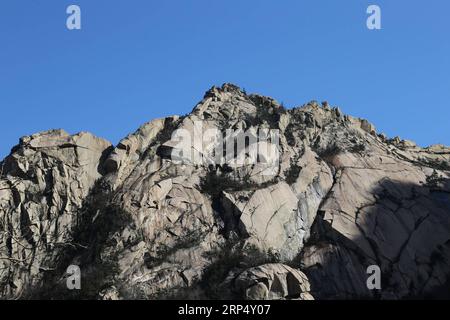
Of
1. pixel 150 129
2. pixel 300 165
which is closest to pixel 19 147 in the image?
pixel 150 129

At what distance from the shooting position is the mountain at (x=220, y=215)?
44.6m

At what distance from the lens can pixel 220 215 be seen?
4978cm

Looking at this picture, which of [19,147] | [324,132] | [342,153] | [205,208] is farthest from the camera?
[324,132]

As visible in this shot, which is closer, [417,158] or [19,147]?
[19,147]

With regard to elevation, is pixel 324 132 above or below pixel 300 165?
above

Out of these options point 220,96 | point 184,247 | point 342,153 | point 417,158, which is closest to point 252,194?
point 184,247

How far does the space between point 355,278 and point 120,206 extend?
1752 cm

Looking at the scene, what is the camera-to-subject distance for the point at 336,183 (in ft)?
179

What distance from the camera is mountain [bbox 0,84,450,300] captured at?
44594 mm
